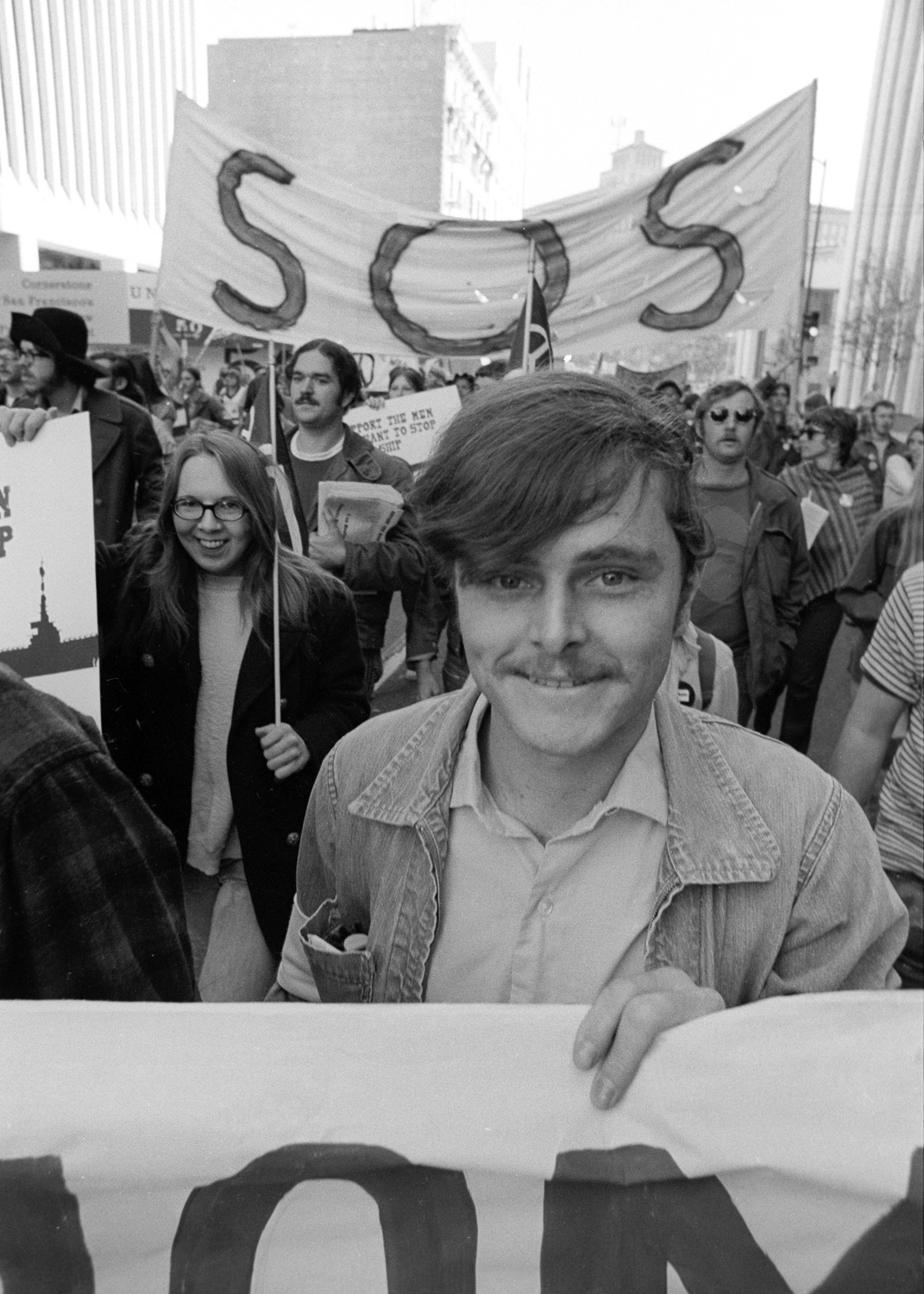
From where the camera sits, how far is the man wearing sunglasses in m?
4.42

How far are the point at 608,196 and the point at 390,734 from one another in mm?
4278

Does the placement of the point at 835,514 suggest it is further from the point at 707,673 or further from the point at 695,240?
the point at 707,673

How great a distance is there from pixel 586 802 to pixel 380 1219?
0.52m

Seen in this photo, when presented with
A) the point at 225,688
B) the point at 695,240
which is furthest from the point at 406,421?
the point at 225,688

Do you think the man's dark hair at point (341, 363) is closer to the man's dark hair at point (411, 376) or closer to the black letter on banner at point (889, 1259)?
the black letter on banner at point (889, 1259)

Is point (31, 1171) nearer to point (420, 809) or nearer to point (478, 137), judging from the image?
point (420, 809)

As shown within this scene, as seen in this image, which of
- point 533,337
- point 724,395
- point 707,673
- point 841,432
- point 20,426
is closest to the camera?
point 20,426

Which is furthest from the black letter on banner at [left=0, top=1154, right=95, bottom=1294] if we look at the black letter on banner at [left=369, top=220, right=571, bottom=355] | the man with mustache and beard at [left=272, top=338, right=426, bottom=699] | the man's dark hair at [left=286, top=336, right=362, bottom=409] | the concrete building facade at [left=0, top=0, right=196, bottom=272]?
the concrete building facade at [left=0, top=0, right=196, bottom=272]

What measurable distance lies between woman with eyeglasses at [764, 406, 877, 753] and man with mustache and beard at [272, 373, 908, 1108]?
331 cm

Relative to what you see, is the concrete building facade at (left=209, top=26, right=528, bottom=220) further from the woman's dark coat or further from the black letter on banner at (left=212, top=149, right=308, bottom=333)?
the woman's dark coat

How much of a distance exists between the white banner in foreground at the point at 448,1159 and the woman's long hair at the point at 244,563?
1711 millimetres

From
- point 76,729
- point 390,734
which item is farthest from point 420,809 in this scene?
point 76,729

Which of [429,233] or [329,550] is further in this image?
[429,233]

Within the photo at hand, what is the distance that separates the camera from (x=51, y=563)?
2299 mm
